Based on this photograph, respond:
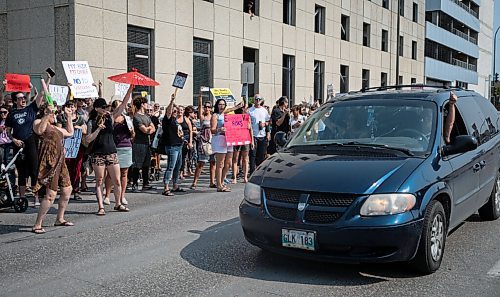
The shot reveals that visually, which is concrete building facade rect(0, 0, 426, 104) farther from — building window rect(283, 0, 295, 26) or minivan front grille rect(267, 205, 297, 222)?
minivan front grille rect(267, 205, 297, 222)

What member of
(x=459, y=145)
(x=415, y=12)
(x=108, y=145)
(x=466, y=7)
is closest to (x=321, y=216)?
(x=459, y=145)

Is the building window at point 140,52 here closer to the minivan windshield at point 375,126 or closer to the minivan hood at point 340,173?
the minivan windshield at point 375,126

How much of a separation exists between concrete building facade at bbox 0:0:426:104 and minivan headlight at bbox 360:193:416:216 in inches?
553

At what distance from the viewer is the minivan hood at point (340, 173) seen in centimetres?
517

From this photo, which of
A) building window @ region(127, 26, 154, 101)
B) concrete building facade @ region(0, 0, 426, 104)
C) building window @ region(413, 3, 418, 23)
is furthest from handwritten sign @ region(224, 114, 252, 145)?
building window @ region(413, 3, 418, 23)

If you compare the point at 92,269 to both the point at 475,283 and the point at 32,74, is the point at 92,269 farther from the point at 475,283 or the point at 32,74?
the point at 32,74

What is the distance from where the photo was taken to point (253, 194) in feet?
19.0

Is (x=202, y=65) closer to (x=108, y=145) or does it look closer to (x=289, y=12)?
(x=289, y=12)

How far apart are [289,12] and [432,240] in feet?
82.3

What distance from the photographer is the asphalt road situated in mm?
5215

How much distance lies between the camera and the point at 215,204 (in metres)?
10.1

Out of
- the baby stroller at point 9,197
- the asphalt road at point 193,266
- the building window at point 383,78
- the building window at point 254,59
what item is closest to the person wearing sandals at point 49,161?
the asphalt road at point 193,266

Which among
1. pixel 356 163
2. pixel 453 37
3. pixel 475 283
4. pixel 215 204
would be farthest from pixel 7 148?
pixel 453 37

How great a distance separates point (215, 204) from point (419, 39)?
4489cm
